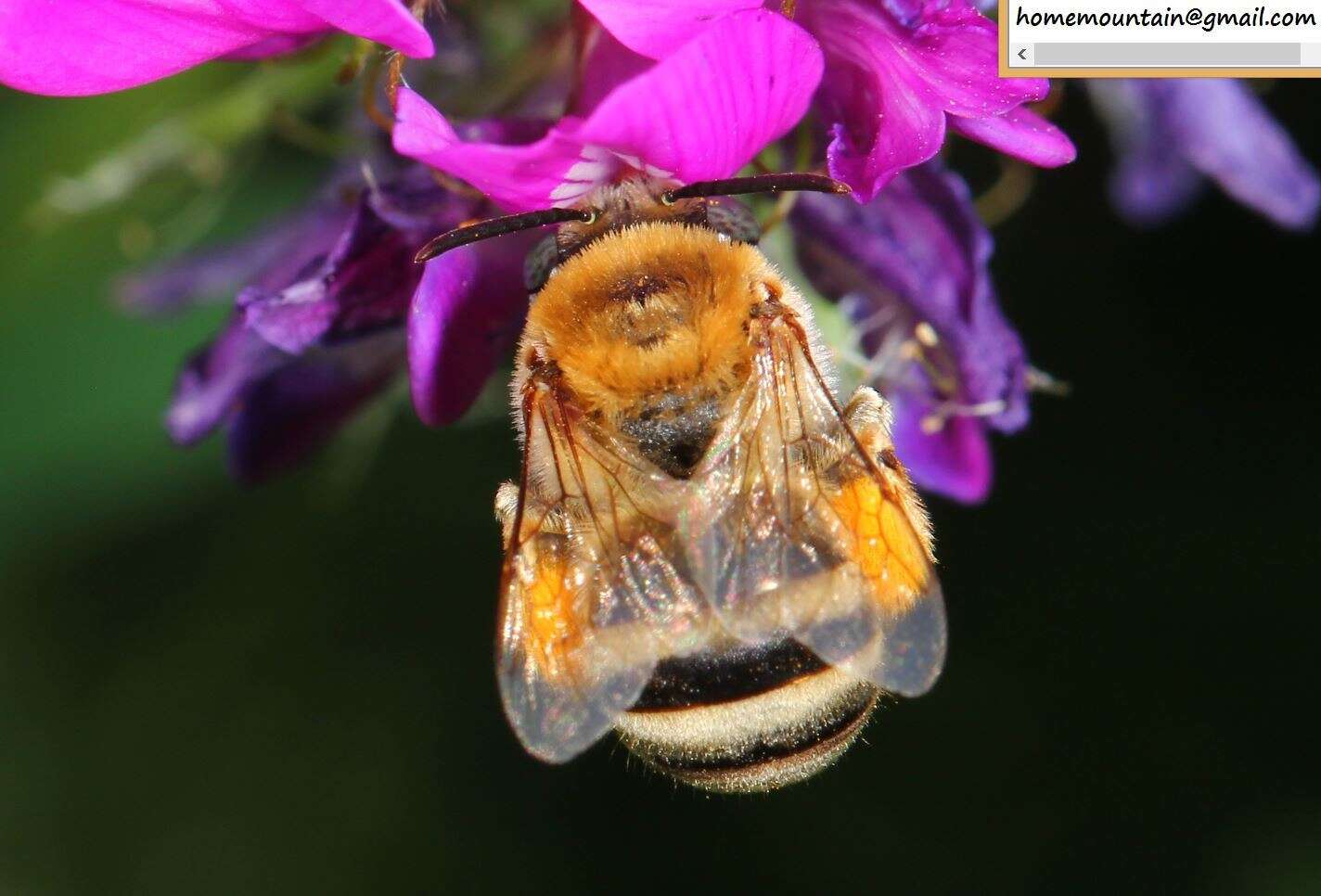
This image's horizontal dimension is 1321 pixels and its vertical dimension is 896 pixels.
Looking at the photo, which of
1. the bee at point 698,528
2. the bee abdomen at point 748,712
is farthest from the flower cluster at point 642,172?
the bee abdomen at point 748,712

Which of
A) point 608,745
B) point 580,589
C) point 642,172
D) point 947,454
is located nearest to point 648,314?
point 642,172

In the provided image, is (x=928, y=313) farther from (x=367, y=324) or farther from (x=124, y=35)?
(x=124, y=35)

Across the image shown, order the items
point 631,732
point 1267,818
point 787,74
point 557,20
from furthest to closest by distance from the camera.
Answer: point 1267,818
point 557,20
point 631,732
point 787,74

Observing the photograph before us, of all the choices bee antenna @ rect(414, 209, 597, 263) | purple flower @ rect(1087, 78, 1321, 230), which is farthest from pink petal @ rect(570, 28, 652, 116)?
purple flower @ rect(1087, 78, 1321, 230)

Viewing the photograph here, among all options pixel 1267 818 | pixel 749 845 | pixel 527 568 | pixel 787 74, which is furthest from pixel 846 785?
pixel 787 74

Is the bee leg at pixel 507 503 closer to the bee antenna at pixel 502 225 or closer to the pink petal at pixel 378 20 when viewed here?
the bee antenna at pixel 502 225

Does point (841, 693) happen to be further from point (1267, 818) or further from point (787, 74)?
point (1267, 818)
